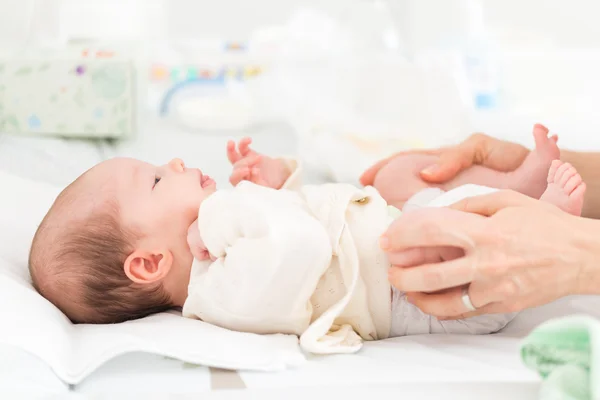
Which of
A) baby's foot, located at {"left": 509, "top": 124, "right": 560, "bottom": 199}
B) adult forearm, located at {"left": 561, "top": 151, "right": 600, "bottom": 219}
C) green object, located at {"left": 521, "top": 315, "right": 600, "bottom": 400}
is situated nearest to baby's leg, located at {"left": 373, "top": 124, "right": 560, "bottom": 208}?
baby's foot, located at {"left": 509, "top": 124, "right": 560, "bottom": 199}

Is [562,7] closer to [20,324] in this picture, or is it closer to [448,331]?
[448,331]

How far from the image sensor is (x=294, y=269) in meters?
0.88

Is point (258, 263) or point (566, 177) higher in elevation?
point (566, 177)

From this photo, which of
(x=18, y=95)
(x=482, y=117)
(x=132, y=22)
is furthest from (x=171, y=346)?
(x=132, y=22)

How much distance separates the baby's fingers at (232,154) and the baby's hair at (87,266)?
0.40 metres

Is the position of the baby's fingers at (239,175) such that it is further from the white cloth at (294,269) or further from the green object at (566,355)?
the green object at (566,355)

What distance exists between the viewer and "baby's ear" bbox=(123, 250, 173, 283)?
98 cm

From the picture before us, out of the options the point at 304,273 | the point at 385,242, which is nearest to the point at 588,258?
the point at 385,242

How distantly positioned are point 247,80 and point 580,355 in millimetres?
1800

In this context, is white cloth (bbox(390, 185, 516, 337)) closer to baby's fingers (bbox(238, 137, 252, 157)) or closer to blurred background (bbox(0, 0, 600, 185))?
baby's fingers (bbox(238, 137, 252, 157))

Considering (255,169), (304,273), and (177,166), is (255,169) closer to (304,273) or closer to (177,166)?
(177,166)

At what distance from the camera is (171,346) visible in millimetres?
833

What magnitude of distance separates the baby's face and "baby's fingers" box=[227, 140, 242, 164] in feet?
0.82

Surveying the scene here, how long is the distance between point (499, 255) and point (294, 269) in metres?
0.25
